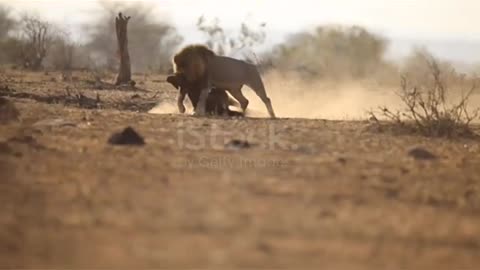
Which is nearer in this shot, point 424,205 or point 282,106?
point 424,205

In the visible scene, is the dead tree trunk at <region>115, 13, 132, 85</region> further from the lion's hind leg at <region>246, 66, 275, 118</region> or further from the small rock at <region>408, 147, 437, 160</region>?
the small rock at <region>408, 147, 437, 160</region>

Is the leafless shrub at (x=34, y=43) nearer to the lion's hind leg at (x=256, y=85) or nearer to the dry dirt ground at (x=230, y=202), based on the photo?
the lion's hind leg at (x=256, y=85)

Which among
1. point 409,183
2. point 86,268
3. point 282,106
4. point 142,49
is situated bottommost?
point 86,268

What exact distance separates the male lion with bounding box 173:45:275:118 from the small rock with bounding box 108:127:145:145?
5.96 m

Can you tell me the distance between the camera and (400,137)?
1345cm

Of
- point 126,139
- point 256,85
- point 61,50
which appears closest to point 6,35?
point 61,50

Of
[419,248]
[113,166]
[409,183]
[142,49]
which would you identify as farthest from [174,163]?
[142,49]

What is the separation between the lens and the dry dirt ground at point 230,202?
227 inches

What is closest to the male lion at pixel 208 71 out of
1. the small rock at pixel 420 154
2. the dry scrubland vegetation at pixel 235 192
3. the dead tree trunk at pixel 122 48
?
the dry scrubland vegetation at pixel 235 192

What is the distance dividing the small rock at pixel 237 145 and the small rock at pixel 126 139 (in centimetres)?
108

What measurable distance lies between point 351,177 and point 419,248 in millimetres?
2683

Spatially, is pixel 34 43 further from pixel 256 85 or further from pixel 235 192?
pixel 235 192

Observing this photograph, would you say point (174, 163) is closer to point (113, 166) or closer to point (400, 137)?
point (113, 166)

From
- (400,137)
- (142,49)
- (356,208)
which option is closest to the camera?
(356,208)
